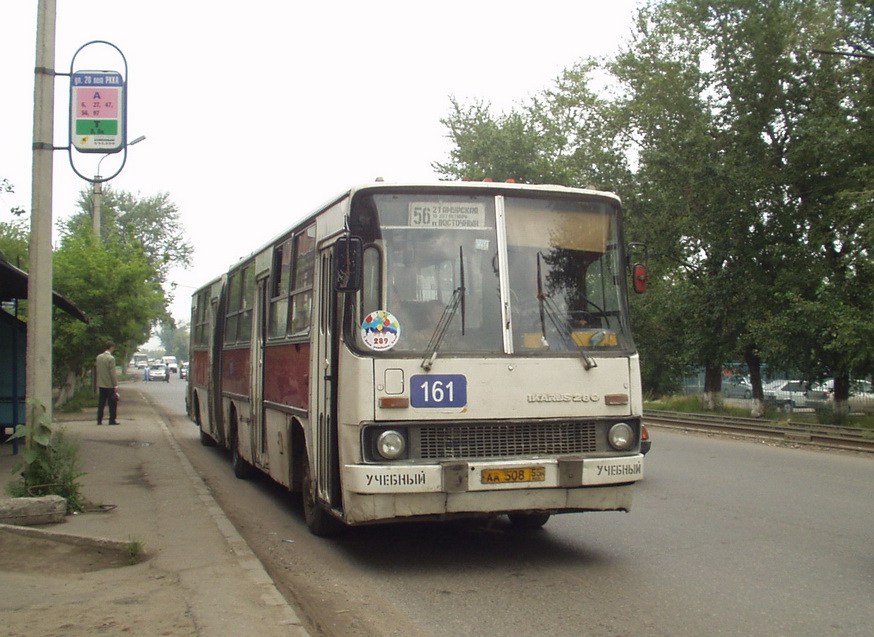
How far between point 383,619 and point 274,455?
4.59 m

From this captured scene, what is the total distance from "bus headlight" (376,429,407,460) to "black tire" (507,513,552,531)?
7.70 feet

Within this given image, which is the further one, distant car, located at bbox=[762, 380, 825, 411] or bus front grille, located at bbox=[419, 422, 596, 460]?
distant car, located at bbox=[762, 380, 825, 411]

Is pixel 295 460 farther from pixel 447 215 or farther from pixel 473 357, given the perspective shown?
pixel 447 215

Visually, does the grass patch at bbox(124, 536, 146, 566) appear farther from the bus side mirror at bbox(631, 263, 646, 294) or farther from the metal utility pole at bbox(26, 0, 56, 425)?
the bus side mirror at bbox(631, 263, 646, 294)

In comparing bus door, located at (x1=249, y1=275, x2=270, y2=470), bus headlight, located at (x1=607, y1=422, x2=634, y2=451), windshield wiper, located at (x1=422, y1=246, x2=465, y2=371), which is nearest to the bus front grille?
bus headlight, located at (x1=607, y1=422, x2=634, y2=451)

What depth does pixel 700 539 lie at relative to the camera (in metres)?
8.46

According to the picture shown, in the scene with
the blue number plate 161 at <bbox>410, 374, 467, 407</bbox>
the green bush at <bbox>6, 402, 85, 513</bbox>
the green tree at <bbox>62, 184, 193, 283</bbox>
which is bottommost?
the green bush at <bbox>6, 402, 85, 513</bbox>

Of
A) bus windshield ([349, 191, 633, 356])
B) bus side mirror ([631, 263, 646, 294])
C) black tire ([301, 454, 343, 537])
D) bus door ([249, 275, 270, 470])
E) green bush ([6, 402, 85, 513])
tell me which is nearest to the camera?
bus windshield ([349, 191, 633, 356])

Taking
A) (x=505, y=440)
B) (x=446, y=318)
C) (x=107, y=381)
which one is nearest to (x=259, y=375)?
(x=446, y=318)

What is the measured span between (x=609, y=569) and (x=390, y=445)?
198 centimetres

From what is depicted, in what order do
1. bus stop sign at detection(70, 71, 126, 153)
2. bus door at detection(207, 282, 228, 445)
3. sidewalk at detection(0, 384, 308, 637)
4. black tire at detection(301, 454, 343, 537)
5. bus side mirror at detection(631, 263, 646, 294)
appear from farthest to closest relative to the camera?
bus door at detection(207, 282, 228, 445) → bus stop sign at detection(70, 71, 126, 153) → black tire at detection(301, 454, 343, 537) → bus side mirror at detection(631, 263, 646, 294) → sidewalk at detection(0, 384, 308, 637)

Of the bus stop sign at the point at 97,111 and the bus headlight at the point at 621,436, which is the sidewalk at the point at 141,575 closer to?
the bus headlight at the point at 621,436

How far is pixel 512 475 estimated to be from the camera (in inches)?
275

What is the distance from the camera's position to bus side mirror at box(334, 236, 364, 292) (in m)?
6.93
